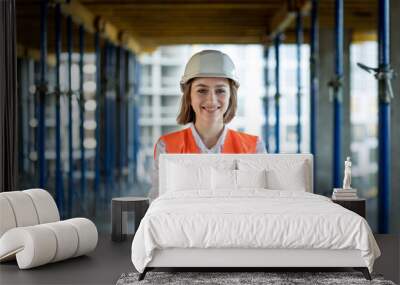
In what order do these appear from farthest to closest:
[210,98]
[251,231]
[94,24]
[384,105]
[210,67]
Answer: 1. [94,24]
2. [384,105]
3. [210,67]
4. [210,98]
5. [251,231]

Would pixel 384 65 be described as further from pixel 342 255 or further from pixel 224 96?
pixel 342 255

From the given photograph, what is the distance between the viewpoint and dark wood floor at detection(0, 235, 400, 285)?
444 centimetres

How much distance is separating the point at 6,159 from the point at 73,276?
2149mm

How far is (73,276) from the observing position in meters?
4.54

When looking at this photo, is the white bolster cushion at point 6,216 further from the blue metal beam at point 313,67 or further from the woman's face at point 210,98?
the blue metal beam at point 313,67

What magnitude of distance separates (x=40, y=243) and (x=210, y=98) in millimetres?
1604

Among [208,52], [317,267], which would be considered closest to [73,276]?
[317,267]

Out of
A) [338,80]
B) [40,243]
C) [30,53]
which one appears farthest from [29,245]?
[30,53]

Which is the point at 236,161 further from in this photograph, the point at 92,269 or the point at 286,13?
the point at 286,13

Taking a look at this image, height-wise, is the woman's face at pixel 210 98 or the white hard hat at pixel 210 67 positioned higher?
the white hard hat at pixel 210 67

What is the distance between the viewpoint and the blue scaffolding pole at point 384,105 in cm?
675

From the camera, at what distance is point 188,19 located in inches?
527

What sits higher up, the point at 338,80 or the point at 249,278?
the point at 338,80

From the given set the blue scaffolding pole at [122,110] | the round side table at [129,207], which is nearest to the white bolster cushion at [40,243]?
the round side table at [129,207]
